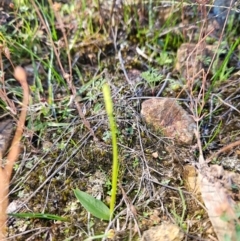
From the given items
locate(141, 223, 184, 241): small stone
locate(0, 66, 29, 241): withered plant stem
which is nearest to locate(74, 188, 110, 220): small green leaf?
locate(141, 223, 184, 241): small stone

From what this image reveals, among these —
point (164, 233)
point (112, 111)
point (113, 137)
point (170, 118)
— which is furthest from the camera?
point (170, 118)

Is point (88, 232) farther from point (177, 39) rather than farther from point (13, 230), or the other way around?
point (177, 39)

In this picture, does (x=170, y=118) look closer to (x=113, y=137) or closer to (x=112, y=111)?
(x=112, y=111)

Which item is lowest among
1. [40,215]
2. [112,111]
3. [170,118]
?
[40,215]

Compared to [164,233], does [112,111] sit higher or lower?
higher

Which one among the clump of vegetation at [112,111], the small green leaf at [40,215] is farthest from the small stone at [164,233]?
the small green leaf at [40,215]

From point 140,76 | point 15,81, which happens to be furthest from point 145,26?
point 15,81

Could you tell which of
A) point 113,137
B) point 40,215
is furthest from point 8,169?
point 113,137
